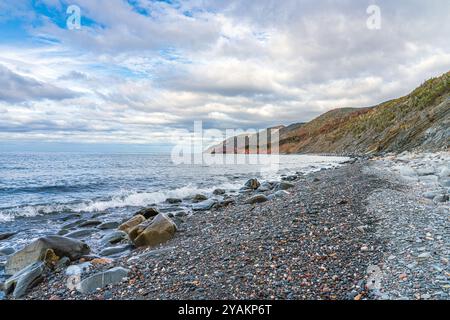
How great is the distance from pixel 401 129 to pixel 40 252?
5368 centimetres

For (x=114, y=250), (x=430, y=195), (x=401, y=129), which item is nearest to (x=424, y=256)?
(x=430, y=195)

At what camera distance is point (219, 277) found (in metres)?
5.18

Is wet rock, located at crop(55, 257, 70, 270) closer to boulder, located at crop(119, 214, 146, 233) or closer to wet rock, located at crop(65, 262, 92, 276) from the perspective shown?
wet rock, located at crop(65, 262, 92, 276)

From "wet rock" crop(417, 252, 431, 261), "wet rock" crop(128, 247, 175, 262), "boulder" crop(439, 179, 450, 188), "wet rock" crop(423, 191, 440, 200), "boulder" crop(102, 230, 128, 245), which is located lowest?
"boulder" crop(102, 230, 128, 245)

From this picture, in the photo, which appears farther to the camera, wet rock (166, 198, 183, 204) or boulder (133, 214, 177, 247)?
wet rock (166, 198, 183, 204)

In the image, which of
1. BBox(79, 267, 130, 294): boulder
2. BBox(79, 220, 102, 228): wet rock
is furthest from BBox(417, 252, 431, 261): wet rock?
BBox(79, 220, 102, 228): wet rock

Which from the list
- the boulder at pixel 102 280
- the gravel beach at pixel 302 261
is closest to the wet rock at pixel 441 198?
the gravel beach at pixel 302 261

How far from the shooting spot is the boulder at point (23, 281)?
619cm

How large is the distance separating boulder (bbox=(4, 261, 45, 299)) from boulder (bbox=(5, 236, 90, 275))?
0.65 metres

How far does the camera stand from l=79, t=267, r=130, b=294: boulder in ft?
18.5

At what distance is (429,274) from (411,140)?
43.4 m

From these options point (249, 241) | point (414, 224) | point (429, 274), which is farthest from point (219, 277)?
point (414, 224)
